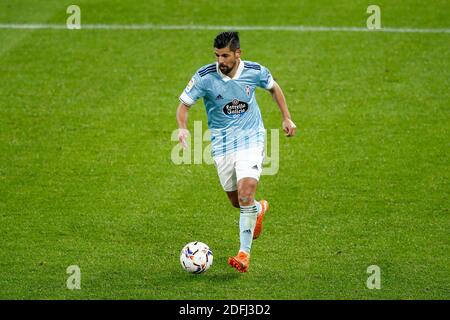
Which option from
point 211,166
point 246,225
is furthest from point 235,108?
point 211,166

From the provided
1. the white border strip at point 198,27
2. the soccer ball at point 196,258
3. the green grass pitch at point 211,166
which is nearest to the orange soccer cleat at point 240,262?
the green grass pitch at point 211,166

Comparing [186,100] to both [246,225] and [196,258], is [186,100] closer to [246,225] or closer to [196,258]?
[246,225]

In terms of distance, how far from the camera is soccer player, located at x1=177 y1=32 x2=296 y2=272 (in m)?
10.2

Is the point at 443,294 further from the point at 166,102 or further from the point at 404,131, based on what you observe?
the point at 166,102

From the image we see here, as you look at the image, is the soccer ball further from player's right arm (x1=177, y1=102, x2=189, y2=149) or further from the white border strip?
the white border strip

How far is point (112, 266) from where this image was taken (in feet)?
33.9

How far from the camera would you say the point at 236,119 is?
34.3 ft

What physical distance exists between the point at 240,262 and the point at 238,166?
1.08 metres

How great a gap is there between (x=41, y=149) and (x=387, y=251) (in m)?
5.76

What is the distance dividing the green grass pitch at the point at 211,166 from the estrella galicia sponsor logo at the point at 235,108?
63.5 inches

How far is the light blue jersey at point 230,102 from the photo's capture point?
10352 mm
